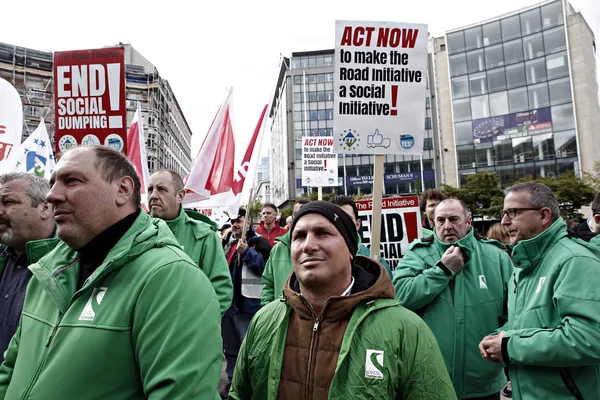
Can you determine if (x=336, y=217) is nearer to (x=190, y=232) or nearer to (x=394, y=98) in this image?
(x=190, y=232)

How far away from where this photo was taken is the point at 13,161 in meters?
6.24


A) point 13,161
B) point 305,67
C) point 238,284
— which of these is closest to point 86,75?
point 13,161

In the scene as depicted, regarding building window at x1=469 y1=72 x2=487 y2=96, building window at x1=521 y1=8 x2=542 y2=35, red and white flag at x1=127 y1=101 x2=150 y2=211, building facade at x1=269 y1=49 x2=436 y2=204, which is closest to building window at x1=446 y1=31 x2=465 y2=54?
building window at x1=469 y1=72 x2=487 y2=96

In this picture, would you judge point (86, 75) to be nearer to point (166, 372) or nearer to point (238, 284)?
point (238, 284)

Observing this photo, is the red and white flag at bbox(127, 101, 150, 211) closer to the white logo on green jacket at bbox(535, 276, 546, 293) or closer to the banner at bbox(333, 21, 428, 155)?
the banner at bbox(333, 21, 428, 155)

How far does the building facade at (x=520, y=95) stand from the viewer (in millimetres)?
40188

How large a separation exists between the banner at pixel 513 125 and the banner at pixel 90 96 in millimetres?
44948

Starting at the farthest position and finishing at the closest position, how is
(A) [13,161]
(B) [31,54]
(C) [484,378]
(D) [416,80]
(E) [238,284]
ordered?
(B) [31,54]
(A) [13,161]
(E) [238,284]
(D) [416,80]
(C) [484,378]

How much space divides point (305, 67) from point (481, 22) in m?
30.1

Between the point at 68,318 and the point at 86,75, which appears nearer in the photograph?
the point at 68,318

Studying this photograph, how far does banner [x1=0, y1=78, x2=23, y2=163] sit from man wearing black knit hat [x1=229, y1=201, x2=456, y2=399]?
238 inches

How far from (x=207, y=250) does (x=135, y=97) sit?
5194 cm

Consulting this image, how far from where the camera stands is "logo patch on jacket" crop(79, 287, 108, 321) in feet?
5.22

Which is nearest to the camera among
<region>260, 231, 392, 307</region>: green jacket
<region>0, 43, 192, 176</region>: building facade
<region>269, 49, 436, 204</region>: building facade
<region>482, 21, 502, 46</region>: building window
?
<region>260, 231, 392, 307</region>: green jacket
